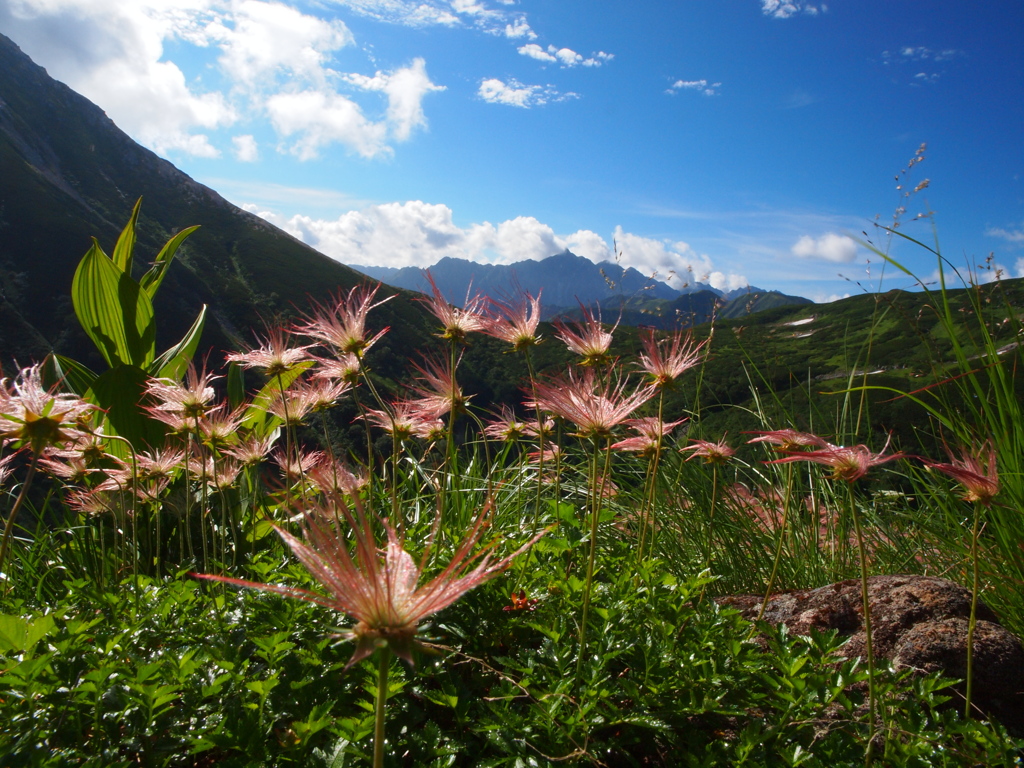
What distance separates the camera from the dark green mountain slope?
67250 mm

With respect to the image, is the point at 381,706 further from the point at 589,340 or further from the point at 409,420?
the point at 409,420

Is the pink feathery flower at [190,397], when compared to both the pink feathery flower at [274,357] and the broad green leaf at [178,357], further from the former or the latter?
the broad green leaf at [178,357]

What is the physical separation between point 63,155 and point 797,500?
154 metres

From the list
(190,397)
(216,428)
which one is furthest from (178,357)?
(190,397)

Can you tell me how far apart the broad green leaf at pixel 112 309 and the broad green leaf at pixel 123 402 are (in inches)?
30.2

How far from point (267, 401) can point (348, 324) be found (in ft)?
4.54

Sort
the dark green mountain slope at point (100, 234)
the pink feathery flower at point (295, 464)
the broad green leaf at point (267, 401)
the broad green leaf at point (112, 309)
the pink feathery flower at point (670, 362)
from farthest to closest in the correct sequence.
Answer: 1. the dark green mountain slope at point (100, 234)
2. the broad green leaf at point (112, 309)
3. the broad green leaf at point (267, 401)
4. the pink feathery flower at point (295, 464)
5. the pink feathery flower at point (670, 362)

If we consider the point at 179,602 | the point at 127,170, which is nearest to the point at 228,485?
the point at 179,602

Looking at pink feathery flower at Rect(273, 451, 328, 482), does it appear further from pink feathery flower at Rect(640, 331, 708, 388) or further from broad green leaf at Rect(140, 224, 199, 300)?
broad green leaf at Rect(140, 224, 199, 300)

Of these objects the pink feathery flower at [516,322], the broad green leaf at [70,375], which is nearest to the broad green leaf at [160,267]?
the broad green leaf at [70,375]

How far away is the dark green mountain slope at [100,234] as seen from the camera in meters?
67.2

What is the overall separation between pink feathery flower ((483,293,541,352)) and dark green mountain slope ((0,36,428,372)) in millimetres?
44888

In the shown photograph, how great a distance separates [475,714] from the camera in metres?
1.80

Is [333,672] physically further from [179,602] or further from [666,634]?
[666,634]
